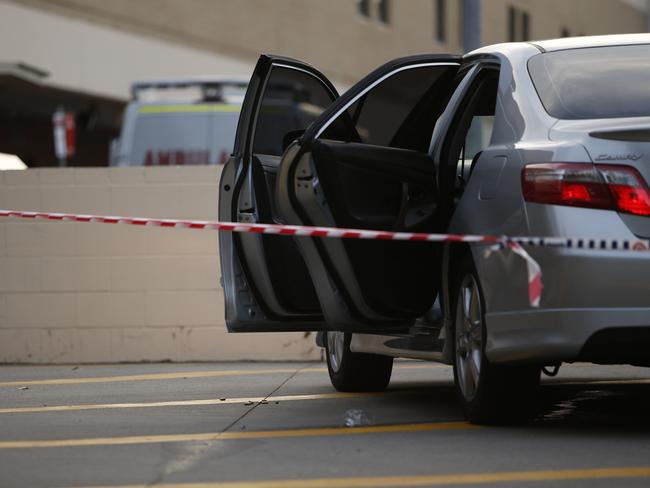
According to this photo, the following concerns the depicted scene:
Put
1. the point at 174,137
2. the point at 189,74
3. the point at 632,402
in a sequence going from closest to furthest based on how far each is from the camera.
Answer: the point at 632,402, the point at 174,137, the point at 189,74

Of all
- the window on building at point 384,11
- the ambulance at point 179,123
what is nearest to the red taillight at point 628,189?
the ambulance at point 179,123

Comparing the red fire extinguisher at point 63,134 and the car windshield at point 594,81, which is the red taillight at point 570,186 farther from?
the red fire extinguisher at point 63,134

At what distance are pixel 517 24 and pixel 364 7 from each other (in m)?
8.23

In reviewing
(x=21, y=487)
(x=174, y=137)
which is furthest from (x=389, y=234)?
(x=174, y=137)

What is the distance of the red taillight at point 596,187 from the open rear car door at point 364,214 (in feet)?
3.21

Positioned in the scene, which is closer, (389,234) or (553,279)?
(553,279)

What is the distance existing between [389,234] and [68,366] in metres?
5.63

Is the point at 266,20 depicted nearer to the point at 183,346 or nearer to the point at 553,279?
the point at 183,346

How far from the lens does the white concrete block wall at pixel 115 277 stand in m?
12.4

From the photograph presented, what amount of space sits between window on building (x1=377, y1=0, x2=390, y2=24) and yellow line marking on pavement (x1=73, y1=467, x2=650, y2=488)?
35263mm

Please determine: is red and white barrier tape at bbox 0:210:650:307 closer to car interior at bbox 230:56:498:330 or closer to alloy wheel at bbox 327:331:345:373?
car interior at bbox 230:56:498:330

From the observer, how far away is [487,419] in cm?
724

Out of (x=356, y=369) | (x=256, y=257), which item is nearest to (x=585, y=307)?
(x=256, y=257)

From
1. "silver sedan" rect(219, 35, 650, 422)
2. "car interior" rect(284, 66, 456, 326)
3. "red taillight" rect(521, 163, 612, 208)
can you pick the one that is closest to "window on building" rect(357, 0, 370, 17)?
"silver sedan" rect(219, 35, 650, 422)
